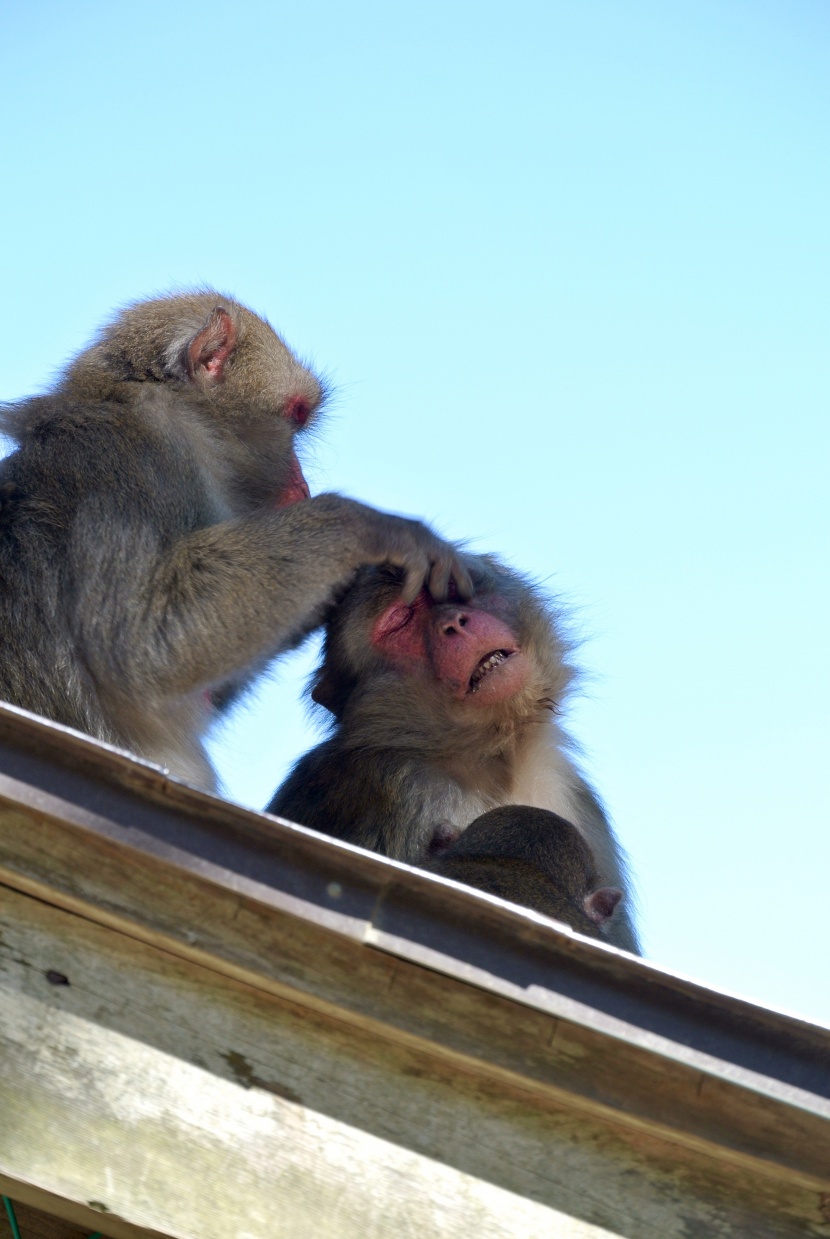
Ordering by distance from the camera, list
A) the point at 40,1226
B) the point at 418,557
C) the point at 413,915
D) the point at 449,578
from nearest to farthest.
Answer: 1. the point at 413,915
2. the point at 40,1226
3. the point at 418,557
4. the point at 449,578

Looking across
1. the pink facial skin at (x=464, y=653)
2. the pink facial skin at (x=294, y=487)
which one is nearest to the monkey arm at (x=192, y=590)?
the pink facial skin at (x=464, y=653)

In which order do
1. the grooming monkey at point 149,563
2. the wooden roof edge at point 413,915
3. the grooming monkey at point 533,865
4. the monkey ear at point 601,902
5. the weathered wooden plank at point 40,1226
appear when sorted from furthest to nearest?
the grooming monkey at point 149,563 → the monkey ear at point 601,902 → the grooming monkey at point 533,865 → the weathered wooden plank at point 40,1226 → the wooden roof edge at point 413,915

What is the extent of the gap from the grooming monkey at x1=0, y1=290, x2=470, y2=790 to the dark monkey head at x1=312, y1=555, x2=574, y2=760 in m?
0.09

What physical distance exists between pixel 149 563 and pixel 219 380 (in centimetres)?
80

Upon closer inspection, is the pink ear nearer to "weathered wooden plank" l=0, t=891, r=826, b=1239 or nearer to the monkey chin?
the monkey chin

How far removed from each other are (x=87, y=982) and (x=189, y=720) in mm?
1673

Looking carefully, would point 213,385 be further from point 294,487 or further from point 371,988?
point 371,988

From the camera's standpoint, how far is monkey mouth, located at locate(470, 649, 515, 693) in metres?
3.47

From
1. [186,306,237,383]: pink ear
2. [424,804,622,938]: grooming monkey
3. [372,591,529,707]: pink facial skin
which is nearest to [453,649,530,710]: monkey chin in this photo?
[372,591,529,707]: pink facial skin

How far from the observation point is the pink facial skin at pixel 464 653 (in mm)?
3463

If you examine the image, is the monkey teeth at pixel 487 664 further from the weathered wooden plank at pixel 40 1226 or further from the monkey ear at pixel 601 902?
the weathered wooden plank at pixel 40 1226

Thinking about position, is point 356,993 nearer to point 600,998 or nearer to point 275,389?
point 600,998

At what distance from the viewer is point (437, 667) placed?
3.49 m

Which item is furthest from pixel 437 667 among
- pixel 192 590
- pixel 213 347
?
pixel 213 347
